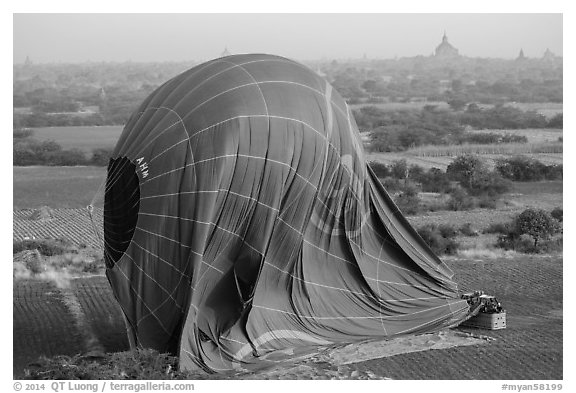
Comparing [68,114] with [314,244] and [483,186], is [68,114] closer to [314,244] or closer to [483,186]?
[483,186]

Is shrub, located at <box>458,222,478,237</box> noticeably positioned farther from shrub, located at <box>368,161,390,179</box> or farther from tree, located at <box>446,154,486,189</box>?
shrub, located at <box>368,161,390,179</box>

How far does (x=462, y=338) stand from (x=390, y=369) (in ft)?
6.15

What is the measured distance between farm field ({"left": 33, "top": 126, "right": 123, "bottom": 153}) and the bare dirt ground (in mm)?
32341

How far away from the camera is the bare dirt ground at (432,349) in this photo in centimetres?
1292

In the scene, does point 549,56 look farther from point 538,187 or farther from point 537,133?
point 538,187

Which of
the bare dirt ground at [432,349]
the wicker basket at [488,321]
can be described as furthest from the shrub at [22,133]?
the wicker basket at [488,321]

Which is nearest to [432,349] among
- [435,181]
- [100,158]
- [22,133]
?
[435,181]

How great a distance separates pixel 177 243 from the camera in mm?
12289

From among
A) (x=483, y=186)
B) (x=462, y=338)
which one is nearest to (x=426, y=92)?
(x=483, y=186)

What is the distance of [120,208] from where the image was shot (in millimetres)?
12719

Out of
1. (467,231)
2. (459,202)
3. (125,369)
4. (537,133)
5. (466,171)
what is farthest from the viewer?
(537,133)

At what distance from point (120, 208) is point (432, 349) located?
4.60 m

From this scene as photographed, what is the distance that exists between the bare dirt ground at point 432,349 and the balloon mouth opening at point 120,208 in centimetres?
177

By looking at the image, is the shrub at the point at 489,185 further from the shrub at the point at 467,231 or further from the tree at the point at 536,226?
the tree at the point at 536,226
